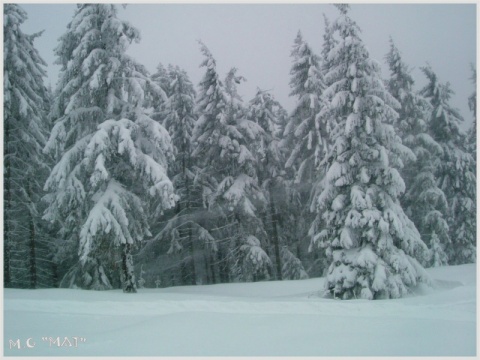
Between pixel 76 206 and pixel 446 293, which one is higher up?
pixel 76 206

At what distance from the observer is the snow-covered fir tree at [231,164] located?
812 inches

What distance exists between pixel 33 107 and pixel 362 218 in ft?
52.8

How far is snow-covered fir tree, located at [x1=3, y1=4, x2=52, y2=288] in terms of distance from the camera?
59.1ft

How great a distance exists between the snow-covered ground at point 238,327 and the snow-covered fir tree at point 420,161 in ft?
33.3

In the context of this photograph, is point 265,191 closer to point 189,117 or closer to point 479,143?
point 189,117

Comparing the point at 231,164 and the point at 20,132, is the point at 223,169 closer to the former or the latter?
the point at 231,164

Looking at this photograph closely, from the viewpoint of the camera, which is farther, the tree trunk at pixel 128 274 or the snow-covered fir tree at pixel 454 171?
the snow-covered fir tree at pixel 454 171

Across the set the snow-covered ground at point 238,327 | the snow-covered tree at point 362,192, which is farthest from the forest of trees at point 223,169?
the snow-covered ground at point 238,327

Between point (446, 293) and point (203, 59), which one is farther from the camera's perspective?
point (203, 59)

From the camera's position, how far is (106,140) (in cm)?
1372

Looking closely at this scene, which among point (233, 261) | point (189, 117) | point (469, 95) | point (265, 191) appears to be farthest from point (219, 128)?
→ point (469, 95)

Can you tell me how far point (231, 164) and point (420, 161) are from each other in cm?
1100

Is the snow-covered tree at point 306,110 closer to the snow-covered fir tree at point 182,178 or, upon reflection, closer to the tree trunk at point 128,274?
the snow-covered fir tree at point 182,178

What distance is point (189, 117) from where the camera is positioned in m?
22.8
